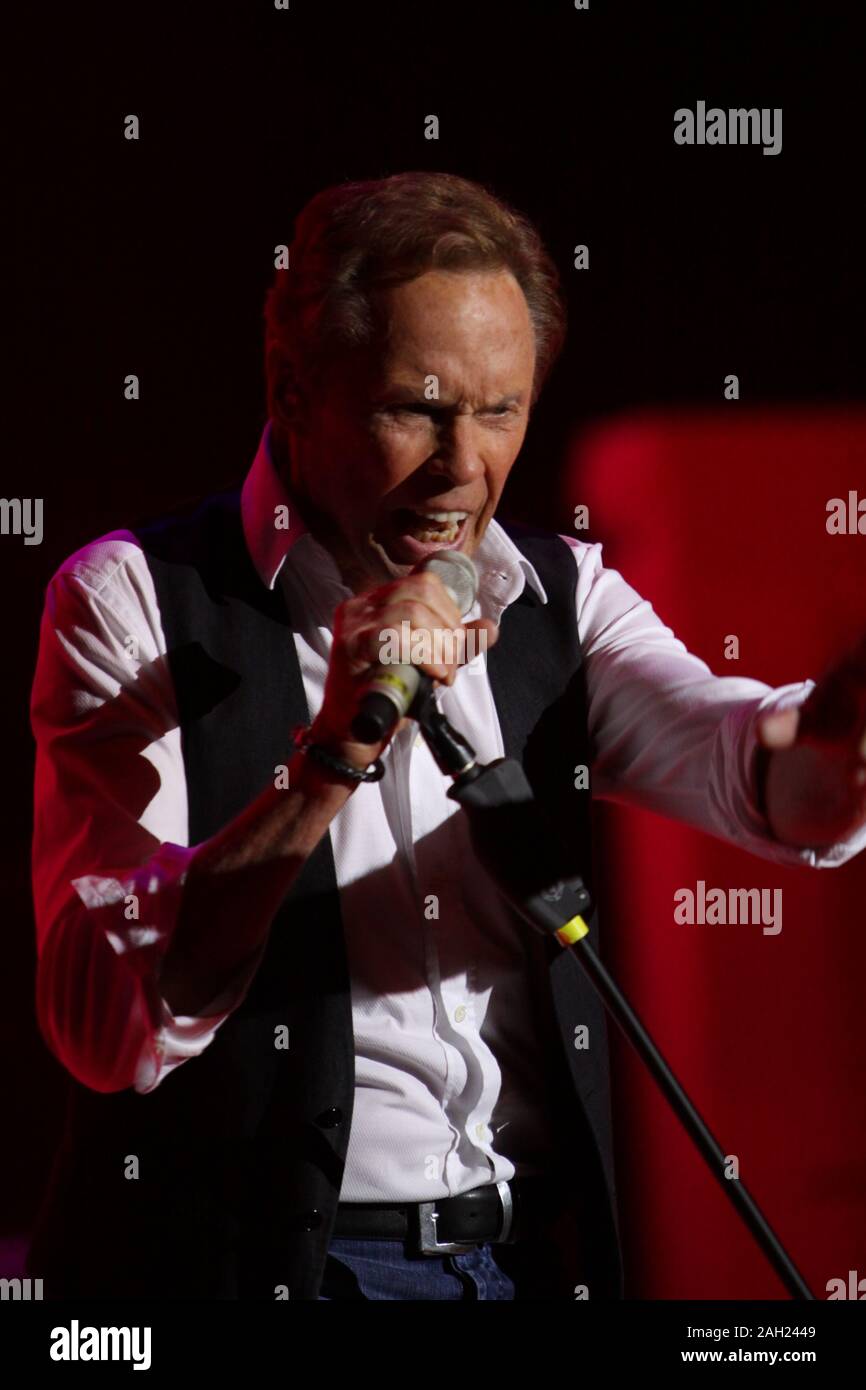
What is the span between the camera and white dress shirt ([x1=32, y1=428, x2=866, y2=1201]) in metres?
1.28

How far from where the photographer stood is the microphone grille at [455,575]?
3.95ft

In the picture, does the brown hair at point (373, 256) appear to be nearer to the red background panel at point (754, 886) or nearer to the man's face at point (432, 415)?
the man's face at point (432, 415)

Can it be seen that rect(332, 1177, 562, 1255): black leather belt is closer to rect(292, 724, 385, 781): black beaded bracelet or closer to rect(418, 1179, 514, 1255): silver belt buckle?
rect(418, 1179, 514, 1255): silver belt buckle

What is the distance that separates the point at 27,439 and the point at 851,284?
1172mm

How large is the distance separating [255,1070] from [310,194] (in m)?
1.17

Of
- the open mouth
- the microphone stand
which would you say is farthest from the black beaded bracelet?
the open mouth

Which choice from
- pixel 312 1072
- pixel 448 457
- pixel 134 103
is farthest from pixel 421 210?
pixel 312 1072

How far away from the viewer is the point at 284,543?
1.53m

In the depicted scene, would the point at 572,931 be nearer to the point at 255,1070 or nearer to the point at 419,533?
the point at 255,1070

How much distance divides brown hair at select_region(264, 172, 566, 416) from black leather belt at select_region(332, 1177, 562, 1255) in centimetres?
86

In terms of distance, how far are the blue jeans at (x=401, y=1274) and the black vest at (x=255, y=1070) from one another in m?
0.04

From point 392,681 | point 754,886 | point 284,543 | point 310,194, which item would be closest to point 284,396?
point 284,543

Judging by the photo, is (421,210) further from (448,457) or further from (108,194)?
(108,194)

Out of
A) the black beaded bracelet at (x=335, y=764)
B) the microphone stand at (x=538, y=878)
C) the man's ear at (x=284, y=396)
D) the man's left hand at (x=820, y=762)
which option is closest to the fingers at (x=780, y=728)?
the man's left hand at (x=820, y=762)
